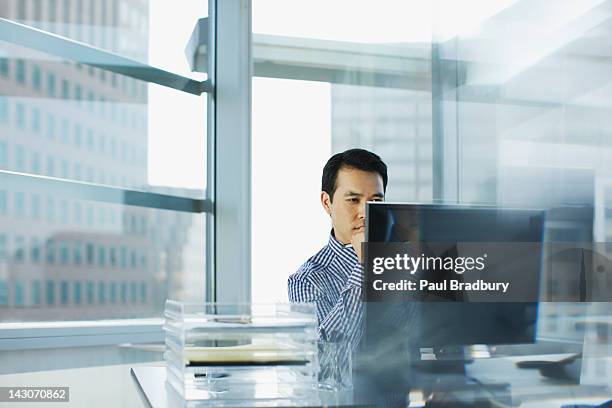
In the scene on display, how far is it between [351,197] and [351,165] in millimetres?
114

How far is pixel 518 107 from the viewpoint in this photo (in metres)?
3.84

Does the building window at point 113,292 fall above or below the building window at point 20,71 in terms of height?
below

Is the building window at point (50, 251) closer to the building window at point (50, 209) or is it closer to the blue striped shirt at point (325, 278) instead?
the building window at point (50, 209)

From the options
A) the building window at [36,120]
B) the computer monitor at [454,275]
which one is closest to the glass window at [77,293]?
the building window at [36,120]

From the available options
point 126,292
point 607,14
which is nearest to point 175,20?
point 126,292

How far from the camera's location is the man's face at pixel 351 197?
238cm

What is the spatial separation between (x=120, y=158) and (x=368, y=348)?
236 cm

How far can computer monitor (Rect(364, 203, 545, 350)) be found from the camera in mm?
1317

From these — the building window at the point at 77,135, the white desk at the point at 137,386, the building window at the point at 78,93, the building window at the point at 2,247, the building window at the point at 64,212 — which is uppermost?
the building window at the point at 78,93

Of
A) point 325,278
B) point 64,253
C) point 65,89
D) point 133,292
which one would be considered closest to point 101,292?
point 133,292

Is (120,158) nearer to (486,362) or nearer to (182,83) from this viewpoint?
(182,83)

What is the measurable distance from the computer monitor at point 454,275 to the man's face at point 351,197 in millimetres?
1014

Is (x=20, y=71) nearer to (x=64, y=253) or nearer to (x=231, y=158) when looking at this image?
(x=64, y=253)

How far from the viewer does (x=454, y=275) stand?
133 cm
